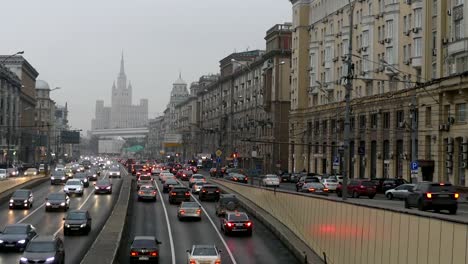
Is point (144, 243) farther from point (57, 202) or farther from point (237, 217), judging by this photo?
point (57, 202)

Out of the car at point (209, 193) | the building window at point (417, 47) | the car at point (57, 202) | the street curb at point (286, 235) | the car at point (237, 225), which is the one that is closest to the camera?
the street curb at point (286, 235)

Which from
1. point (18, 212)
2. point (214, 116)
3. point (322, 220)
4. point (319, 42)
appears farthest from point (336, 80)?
point (214, 116)

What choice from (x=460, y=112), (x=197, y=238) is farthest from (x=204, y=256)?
(x=460, y=112)

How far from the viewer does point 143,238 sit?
3416cm

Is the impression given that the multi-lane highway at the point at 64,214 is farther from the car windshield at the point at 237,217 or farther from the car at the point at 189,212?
the car windshield at the point at 237,217

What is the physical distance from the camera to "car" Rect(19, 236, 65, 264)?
94.1 feet

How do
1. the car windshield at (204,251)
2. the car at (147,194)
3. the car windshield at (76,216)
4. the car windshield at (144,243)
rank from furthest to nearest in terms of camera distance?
the car at (147,194), the car windshield at (76,216), the car windshield at (144,243), the car windshield at (204,251)

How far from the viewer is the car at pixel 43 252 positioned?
94.1ft

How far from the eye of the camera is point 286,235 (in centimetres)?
4097

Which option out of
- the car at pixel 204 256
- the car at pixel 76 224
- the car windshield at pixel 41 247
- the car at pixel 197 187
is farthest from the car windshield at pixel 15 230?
the car at pixel 197 187

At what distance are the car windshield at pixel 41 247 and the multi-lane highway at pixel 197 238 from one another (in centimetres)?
529

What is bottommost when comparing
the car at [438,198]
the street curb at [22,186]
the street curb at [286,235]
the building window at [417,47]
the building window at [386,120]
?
the street curb at [22,186]

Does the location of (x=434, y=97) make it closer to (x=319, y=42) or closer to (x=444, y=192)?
(x=444, y=192)

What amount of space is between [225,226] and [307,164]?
61352mm
